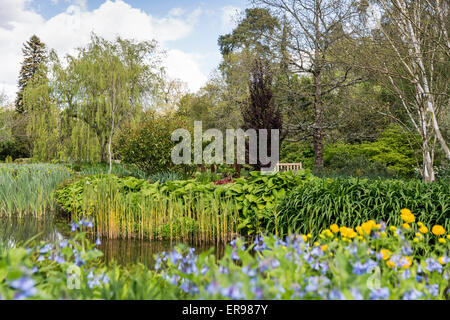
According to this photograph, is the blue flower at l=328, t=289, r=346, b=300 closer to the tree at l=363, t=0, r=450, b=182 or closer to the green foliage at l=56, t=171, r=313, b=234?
the green foliage at l=56, t=171, r=313, b=234

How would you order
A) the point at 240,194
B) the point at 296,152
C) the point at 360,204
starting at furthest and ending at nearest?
the point at 296,152
the point at 240,194
the point at 360,204

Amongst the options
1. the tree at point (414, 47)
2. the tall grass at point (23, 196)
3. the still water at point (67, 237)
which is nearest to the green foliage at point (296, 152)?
the tree at point (414, 47)

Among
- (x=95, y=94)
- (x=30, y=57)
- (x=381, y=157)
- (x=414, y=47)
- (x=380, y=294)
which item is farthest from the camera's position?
(x=30, y=57)

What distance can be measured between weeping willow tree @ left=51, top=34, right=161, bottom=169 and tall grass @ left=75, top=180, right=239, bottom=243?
8.48 meters

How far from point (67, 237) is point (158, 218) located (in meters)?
1.38

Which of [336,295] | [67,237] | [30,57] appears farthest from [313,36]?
[30,57]

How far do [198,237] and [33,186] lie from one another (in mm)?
3895

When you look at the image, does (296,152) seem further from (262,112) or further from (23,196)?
(23,196)

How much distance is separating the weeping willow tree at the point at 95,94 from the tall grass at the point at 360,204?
10527mm

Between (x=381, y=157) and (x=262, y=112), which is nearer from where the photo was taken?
(x=262, y=112)

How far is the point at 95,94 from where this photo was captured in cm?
1353

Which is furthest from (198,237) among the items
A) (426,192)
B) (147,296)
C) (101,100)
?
(101,100)

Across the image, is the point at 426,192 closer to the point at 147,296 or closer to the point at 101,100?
the point at 147,296

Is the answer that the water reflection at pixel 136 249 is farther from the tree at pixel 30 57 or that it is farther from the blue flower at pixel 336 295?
the tree at pixel 30 57
